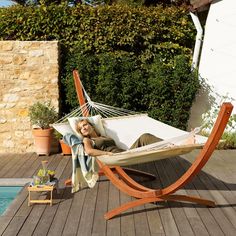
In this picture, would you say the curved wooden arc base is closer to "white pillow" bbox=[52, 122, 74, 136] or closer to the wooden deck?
the wooden deck

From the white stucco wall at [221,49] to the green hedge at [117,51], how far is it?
586 millimetres

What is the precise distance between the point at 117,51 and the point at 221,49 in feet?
6.18

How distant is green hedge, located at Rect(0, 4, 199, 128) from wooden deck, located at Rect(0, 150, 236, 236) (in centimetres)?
177

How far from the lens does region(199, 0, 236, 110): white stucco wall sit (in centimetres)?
668

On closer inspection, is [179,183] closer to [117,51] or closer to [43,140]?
[43,140]

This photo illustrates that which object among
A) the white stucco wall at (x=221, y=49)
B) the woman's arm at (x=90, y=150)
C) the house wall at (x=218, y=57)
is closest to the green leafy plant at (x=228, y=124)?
the house wall at (x=218, y=57)

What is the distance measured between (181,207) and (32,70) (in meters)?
3.39

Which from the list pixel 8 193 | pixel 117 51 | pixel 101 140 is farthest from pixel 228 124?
pixel 8 193

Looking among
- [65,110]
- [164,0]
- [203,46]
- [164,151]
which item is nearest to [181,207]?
[164,151]

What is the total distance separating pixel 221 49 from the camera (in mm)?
6809

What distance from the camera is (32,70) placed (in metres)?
6.07

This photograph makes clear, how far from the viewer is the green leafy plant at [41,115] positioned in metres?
5.89

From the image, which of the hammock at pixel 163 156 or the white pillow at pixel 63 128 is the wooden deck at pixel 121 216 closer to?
the hammock at pixel 163 156

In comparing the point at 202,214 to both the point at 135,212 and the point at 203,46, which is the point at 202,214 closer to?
the point at 135,212
